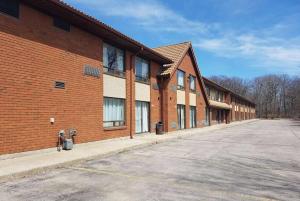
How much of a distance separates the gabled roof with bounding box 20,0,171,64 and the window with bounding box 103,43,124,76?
1.20 ft

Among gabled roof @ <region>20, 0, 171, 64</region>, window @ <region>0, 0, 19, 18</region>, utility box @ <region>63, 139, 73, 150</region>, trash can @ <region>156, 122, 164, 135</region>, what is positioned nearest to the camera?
window @ <region>0, 0, 19, 18</region>

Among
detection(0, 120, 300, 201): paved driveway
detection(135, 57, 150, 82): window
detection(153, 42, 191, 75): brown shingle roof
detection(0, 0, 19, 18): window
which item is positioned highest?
detection(153, 42, 191, 75): brown shingle roof

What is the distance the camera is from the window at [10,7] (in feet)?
35.9

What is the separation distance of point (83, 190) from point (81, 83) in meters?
8.30

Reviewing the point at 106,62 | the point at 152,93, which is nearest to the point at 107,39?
the point at 106,62

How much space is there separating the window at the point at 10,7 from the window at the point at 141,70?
10.3 metres

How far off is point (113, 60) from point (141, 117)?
5.10 meters

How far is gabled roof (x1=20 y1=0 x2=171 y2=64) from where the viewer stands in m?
12.1

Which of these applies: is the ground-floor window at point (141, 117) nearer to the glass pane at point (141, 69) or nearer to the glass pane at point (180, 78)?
the glass pane at point (141, 69)

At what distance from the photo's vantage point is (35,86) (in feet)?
39.9

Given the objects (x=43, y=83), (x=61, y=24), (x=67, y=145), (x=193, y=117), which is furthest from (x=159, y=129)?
(x=43, y=83)

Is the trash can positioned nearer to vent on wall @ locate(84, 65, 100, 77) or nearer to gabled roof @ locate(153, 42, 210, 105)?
gabled roof @ locate(153, 42, 210, 105)

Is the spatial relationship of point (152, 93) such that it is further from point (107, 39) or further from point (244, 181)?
point (244, 181)

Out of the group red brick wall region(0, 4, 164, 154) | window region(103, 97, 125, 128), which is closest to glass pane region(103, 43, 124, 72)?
red brick wall region(0, 4, 164, 154)
